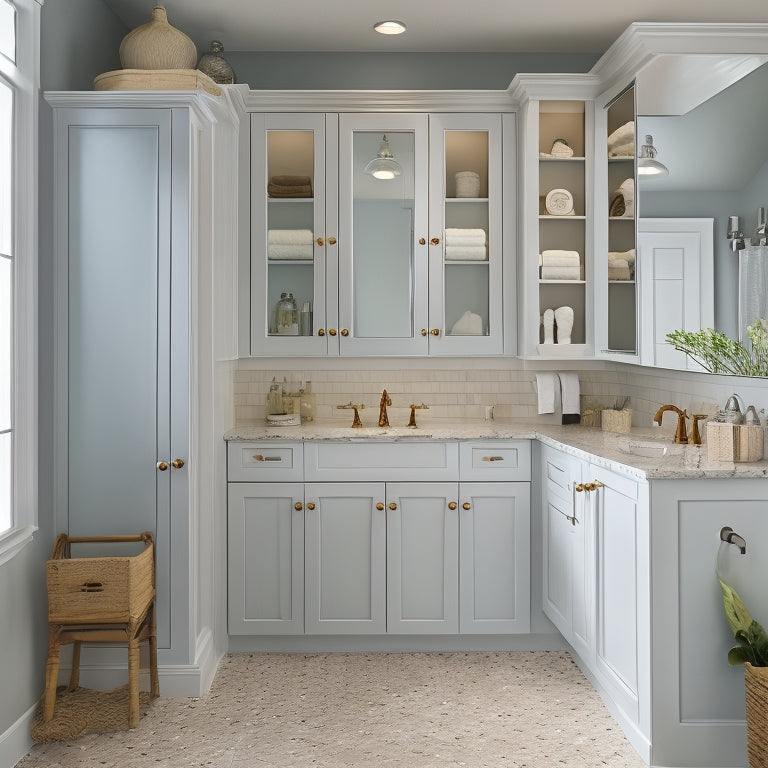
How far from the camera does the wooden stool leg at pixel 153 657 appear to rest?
288 centimetres

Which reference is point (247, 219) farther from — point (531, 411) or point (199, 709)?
point (199, 709)

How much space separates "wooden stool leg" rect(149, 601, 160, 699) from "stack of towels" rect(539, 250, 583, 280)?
7.50 ft

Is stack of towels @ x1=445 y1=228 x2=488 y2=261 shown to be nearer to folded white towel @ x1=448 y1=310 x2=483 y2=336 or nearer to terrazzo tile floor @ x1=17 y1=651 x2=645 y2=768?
folded white towel @ x1=448 y1=310 x2=483 y2=336

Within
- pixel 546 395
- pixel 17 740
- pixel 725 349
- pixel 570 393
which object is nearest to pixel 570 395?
pixel 570 393

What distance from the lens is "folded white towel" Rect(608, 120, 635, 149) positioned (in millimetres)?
3256

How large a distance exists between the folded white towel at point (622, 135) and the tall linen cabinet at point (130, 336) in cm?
180

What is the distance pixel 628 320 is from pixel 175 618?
228 centimetres

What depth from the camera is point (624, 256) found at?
11.1 ft

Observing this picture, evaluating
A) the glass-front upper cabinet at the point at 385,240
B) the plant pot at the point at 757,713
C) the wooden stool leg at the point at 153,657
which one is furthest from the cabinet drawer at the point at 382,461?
the plant pot at the point at 757,713

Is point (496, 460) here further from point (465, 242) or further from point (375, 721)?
point (375, 721)

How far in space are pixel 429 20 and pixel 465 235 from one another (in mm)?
984

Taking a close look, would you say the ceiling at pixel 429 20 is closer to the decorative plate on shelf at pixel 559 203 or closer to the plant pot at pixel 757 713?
the decorative plate on shelf at pixel 559 203

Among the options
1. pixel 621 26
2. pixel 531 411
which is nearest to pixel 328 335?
pixel 531 411

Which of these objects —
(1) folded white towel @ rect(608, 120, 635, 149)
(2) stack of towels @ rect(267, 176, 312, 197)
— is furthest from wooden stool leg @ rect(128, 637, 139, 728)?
(1) folded white towel @ rect(608, 120, 635, 149)
